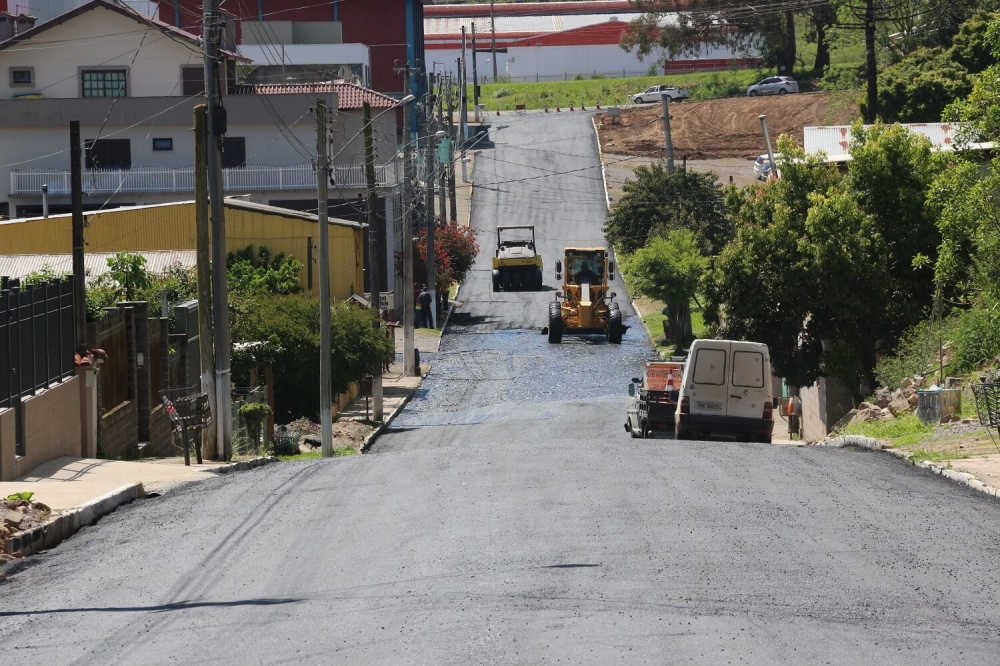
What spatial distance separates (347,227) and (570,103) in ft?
213

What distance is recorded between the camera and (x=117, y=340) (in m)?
24.0

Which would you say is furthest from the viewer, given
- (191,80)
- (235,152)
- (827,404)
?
(191,80)

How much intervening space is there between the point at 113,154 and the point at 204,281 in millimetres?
40889

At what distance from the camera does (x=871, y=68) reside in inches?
2761

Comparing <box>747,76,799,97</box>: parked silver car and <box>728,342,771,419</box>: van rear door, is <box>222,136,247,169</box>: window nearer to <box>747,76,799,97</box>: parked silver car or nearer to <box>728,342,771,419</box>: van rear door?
<box>728,342,771,419</box>: van rear door

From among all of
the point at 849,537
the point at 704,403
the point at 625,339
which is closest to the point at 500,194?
the point at 625,339

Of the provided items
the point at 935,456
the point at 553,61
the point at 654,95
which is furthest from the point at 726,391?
the point at 553,61

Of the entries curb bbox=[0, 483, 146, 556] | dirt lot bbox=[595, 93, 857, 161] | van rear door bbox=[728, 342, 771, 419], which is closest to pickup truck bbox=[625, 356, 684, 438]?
van rear door bbox=[728, 342, 771, 419]

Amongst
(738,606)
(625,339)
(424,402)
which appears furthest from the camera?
(625,339)

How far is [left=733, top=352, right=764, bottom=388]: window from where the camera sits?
85.9 feet

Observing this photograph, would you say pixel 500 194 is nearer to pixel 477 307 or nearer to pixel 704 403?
pixel 477 307

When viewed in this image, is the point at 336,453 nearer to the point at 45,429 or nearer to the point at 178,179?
the point at 45,429

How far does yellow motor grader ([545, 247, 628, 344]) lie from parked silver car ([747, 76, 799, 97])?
53.9 m

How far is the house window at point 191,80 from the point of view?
63125 mm
